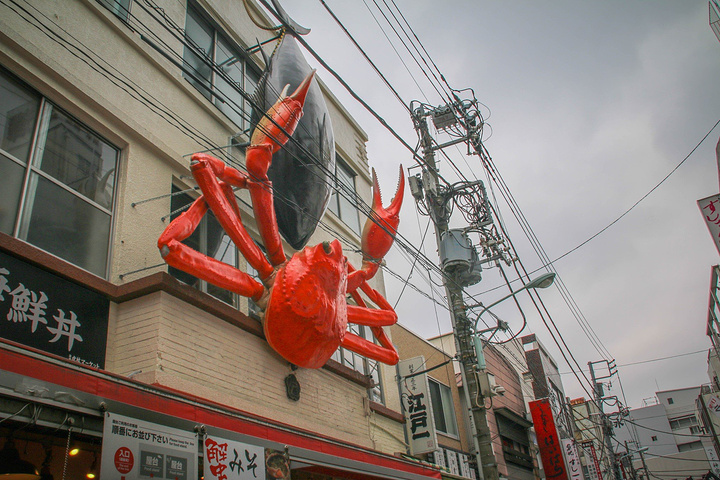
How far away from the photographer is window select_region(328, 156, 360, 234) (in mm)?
13672

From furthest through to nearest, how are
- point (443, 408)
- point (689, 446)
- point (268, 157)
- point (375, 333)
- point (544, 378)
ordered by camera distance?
point (689, 446) < point (544, 378) < point (443, 408) < point (375, 333) < point (268, 157)

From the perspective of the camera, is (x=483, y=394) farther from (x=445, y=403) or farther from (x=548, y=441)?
(x=548, y=441)

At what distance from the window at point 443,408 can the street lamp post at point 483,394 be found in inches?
185

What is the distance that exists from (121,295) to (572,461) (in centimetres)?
2018

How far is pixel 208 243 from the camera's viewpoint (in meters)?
8.16

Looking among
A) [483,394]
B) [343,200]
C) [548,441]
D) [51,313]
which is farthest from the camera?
[548,441]

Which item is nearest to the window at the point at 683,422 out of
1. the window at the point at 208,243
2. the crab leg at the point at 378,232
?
the crab leg at the point at 378,232

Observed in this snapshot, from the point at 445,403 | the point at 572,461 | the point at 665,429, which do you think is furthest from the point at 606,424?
the point at 665,429

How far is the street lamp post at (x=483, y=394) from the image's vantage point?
10.4 m

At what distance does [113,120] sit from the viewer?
282 inches

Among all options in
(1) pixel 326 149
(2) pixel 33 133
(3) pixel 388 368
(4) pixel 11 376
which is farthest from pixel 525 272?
(4) pixel 11 376

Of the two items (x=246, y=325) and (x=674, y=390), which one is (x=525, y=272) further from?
(x=674, y=390)

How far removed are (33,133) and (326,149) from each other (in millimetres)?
4576

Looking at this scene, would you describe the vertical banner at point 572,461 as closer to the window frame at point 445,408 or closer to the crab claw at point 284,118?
the window frame at point 445,408
